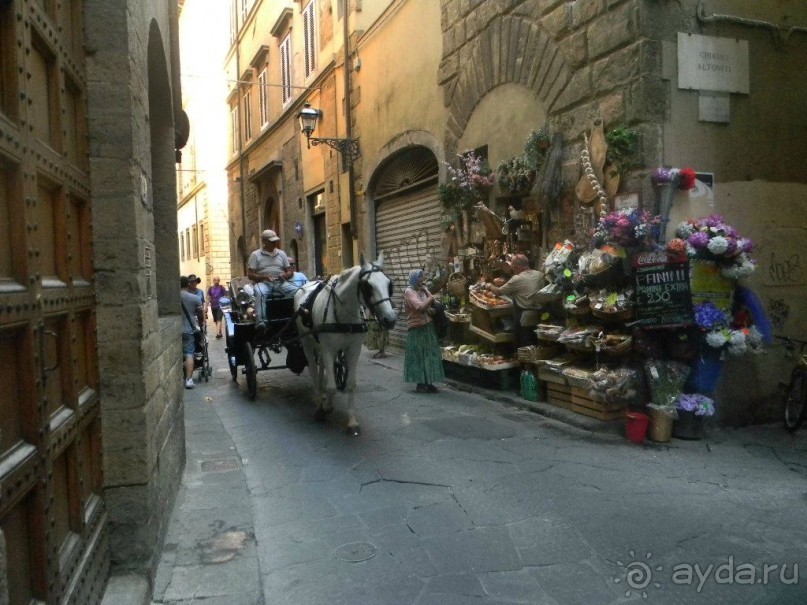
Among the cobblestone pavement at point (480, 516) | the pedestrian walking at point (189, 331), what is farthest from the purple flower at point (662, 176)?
the pedestrian walking at point (189, 331)

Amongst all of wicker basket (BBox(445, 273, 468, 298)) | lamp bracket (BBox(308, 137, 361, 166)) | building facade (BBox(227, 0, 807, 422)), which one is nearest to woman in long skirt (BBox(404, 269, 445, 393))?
wicker basket (BBox(445, 273, 468, 298))

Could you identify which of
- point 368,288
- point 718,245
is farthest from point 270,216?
point 718,245

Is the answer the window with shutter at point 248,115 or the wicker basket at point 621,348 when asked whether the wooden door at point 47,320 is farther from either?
the window with shutter at point 248,115

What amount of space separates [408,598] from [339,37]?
14.5 m

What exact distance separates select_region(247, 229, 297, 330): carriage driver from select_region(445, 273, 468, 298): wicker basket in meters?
2.50

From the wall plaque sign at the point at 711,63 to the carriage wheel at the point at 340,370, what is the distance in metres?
4.57

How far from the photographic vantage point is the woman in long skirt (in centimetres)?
903

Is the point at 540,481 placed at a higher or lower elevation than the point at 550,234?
lower

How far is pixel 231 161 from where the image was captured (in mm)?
28891

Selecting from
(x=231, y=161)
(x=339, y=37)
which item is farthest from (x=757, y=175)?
(x=231, y=161)

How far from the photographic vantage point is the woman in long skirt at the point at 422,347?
903 centimetres

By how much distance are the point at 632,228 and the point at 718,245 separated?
0.79 meters

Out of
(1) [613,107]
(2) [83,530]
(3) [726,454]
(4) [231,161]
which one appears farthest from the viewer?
(4) [231,161]

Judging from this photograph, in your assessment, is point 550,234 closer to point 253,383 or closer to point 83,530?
point 253,383
